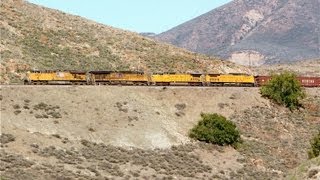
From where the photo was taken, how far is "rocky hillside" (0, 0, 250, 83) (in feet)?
284

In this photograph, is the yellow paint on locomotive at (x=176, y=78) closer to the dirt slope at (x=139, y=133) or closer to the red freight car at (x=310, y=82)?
the dirt slope at (x=139, y=133)

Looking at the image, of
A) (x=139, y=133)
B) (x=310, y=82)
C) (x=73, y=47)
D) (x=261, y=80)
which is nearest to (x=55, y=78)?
(x=139, y=133)

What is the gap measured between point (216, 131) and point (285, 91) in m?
16.4

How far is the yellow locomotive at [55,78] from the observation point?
69.2 meters

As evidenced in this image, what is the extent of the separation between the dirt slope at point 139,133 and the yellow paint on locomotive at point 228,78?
4384 mm

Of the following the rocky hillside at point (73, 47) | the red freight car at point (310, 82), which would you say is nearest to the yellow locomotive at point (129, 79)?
the red freight car at point (310, 82)

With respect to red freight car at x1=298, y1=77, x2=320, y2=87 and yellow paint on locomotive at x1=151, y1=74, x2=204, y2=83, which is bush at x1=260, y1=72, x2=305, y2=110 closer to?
yellow paint on locomotive at x1=151, y1=74, x2=204, y2=83

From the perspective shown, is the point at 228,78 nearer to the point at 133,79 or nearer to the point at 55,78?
the point at 133,79

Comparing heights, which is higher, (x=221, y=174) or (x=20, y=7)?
(x=20, y=7)

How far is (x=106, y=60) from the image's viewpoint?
303ft

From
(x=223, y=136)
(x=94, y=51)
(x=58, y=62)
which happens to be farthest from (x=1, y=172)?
(x=94, y=51)

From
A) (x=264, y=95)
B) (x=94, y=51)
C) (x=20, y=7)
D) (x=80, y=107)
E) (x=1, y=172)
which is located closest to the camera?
(x=1, y=172)

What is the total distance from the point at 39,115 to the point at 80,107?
17.9 ft

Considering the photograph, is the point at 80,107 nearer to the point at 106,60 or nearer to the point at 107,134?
the point at 107,134
